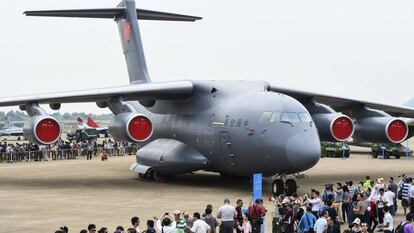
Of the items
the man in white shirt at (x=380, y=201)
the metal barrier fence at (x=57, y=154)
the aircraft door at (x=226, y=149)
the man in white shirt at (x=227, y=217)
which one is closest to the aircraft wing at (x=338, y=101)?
the aircraft door at (x=226, y=149)

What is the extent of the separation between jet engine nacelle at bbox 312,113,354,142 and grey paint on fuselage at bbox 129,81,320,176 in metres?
2.99

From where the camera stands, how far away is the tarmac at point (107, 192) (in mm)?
13984

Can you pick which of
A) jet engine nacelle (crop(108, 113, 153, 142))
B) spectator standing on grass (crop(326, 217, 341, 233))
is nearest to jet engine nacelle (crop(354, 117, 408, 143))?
jet engine nacelle (crop(108, 113, 153, 142))

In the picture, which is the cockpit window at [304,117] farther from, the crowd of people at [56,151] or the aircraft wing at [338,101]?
the crowd of people at [56,151]

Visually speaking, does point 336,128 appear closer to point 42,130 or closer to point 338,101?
point 338,101

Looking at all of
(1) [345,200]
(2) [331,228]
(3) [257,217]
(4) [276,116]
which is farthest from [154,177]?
(2) [331,228]

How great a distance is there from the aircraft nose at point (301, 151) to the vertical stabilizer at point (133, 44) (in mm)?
10536

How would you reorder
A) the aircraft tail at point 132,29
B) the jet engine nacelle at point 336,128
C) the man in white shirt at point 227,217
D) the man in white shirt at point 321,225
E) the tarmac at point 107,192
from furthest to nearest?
the aircraft tail at point 132,29 → the jet engine nacelle at point 336,128 → the tarmac at point 107,192 → the man in white shirt at point 227,217 → the man in white shirt at point 321,225

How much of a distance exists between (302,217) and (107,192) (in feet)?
32.3

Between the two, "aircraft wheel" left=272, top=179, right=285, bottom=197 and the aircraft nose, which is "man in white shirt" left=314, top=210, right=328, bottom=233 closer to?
the aircraft nose

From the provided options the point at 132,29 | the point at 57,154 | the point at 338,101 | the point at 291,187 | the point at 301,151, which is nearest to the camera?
the point at 301,151

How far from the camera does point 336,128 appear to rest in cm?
2147

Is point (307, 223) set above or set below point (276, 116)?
below

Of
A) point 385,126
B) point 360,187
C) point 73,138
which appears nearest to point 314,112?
point 385,126
